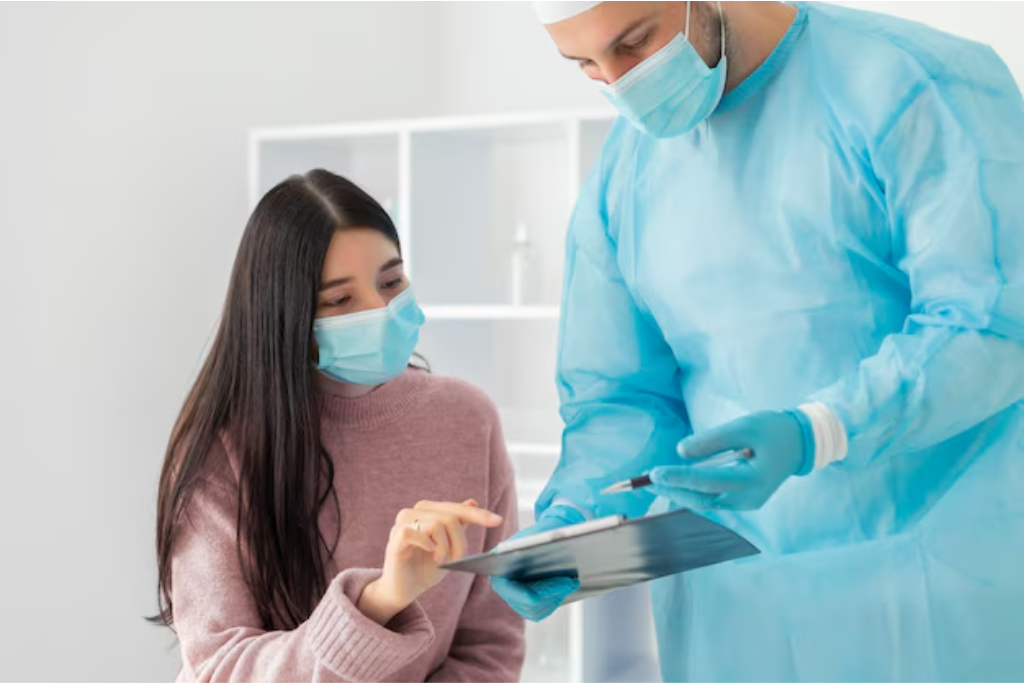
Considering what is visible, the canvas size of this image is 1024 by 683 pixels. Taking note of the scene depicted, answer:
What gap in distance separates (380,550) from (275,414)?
23 centimetres

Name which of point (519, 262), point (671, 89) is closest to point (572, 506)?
point (671, 89)

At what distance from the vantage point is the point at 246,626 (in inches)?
58.1

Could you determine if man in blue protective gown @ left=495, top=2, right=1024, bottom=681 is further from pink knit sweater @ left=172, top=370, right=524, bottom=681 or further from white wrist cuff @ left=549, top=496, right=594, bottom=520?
pink knit sweater @ left=172, top=370, right=524, bottom=681

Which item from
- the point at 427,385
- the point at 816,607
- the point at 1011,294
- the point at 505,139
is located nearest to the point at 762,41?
the point at 1011,294

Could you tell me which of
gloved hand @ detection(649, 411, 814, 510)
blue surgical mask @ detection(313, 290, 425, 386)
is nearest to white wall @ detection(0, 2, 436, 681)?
blue surgical mask @ detection(313, 290, 425, 386)

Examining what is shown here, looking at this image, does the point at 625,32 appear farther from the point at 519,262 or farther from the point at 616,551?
the point at 519,262

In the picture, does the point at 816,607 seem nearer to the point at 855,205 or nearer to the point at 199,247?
the point at 855,205

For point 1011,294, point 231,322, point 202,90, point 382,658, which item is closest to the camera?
point 1011,294

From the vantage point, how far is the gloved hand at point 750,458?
0.95 m

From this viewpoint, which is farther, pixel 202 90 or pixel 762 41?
pixel 202 90

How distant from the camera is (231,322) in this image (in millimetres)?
1609

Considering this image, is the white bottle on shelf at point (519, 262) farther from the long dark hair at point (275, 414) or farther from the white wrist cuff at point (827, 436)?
the white wrist cuff at point (827, 436)

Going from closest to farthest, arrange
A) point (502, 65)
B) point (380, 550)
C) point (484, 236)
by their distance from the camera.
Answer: point (380, 550) < point (484, 236) < point (502, 65)

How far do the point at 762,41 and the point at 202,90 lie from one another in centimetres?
175
